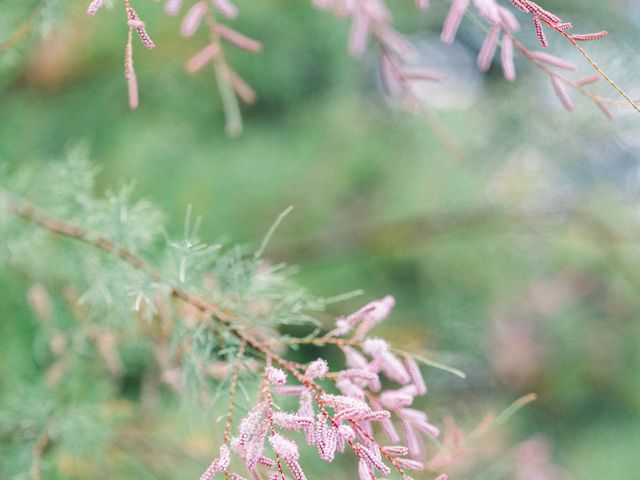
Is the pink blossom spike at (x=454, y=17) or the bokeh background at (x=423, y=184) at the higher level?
the pink blossom spike at (x=454, y=17)

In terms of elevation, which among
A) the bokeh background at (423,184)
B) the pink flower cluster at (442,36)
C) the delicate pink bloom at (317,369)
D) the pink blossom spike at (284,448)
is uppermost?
the pink flower cluster at (442,36)

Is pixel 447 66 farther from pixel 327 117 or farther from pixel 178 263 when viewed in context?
pixel 178 263

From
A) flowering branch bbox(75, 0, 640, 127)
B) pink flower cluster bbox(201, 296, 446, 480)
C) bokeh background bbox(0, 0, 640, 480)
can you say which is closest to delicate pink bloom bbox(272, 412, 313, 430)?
pink flower cluster bbox(201, 296, 446, 480)

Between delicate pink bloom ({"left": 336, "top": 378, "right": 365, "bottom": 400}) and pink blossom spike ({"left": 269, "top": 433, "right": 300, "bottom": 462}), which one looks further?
delicate pink bloom ({"left": 336, "top": 378, "right": 365, "bottom": 400})

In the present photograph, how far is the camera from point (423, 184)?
6.06 ft

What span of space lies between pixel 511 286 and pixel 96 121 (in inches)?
43.1

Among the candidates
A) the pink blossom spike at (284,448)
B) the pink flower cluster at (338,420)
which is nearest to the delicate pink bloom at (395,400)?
the pink flower cluster at (338,420)

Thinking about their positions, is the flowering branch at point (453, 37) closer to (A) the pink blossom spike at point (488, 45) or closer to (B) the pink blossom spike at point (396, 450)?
(A) the pink blossom spike at point (488, 45)

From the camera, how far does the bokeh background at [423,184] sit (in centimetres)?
153

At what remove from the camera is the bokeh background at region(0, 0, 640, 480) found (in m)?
1.53

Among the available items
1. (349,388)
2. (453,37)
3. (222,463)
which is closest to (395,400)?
(349,388)

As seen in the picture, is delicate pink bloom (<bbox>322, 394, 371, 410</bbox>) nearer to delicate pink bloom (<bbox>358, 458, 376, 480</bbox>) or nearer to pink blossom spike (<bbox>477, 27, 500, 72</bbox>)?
delicate pink bloom (<bbox>358, 458, 376, 480</bbox>)

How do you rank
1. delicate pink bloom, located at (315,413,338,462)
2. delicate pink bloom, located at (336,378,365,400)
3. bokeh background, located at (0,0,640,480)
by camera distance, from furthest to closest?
bokeh background, located at (0,0,640,480) → delicate pink bloom, located at (336,378,365,400) → delicate pink bloom, located at (315,413,338,462)

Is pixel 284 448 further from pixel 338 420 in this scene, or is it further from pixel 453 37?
pixel 453 37
